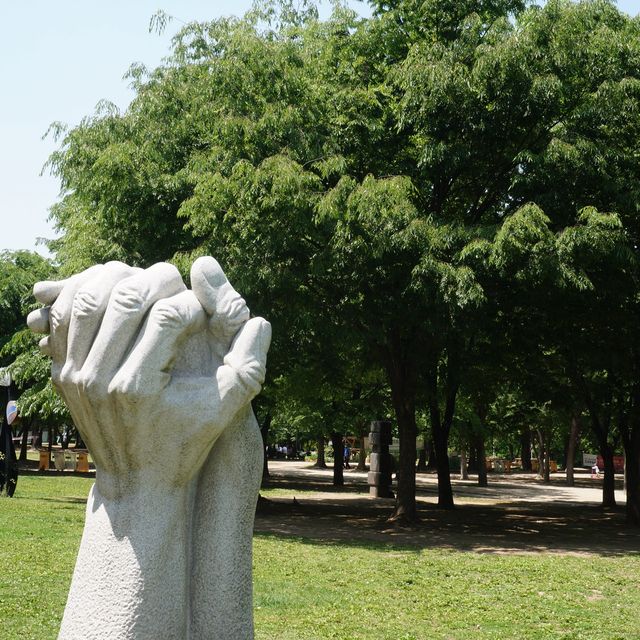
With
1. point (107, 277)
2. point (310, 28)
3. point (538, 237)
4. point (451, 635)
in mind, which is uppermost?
point (310, 28)

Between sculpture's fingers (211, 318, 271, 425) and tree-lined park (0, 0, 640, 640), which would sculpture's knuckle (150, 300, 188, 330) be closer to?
sculpture's fingers (211, 318, 271, 425)

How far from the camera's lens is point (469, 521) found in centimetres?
Result: 2117

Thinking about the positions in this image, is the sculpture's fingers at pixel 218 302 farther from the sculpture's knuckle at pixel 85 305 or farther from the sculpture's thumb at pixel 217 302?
the sculpture's knuckle at pixel 85 305

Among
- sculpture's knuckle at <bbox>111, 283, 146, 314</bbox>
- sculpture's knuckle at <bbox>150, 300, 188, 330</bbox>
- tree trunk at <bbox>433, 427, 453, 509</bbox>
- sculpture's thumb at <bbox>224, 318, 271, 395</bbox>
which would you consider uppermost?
sculpture's knuckle at <bbox>111, 283, 146, 314</bbox>

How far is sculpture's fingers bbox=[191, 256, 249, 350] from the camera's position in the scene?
14.8 ft

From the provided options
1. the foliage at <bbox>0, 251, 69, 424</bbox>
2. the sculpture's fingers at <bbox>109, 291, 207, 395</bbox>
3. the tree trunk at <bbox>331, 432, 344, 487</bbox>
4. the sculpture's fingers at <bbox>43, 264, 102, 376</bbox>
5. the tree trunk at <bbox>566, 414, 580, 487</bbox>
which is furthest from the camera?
the tree trunk at <bbox>566, 414, 580, 487</bbox>

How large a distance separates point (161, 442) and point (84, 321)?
670 millimetres

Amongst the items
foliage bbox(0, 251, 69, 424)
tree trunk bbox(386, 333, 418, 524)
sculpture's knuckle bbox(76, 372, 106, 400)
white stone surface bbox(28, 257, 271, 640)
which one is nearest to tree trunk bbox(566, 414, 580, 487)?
tree trunk bbox(386, 333, 418, 524)

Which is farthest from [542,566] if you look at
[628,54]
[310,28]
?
[310,28]

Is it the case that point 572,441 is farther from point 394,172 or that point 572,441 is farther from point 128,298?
point 128,298

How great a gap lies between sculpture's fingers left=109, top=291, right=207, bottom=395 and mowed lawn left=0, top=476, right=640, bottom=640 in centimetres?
Answer: 447

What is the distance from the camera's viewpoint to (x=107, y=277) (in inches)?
176

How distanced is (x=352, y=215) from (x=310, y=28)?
5978 mm

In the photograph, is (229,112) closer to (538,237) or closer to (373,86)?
(373,86)
